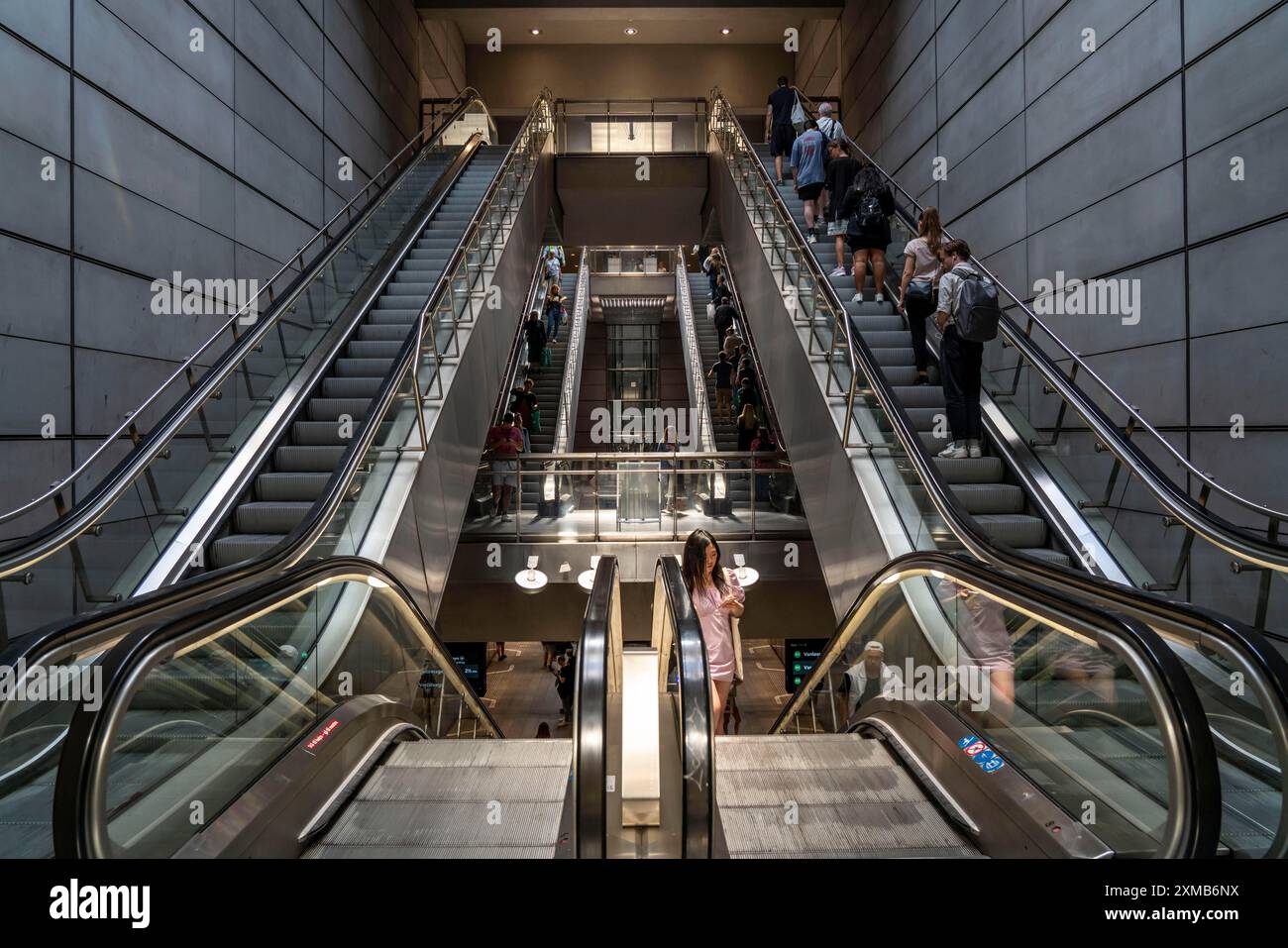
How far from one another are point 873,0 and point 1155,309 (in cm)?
1025

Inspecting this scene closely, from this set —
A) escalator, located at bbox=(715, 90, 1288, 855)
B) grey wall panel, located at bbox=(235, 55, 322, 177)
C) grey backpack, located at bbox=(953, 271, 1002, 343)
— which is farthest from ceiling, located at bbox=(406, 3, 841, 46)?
grey backpack, located at bbox=(953, 271, 1002, 343)

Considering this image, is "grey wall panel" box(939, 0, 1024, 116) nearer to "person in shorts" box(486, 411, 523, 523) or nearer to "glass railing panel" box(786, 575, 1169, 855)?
"glass railing panel" box(786, 575, 1169, 855)

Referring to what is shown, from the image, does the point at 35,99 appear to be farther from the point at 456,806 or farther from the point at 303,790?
the point at 456,806

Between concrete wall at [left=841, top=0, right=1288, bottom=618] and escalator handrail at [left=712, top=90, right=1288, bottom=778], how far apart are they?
124 cm

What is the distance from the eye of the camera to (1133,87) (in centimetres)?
579

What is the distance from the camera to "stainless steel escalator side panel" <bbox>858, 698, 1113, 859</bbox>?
7.64 feet

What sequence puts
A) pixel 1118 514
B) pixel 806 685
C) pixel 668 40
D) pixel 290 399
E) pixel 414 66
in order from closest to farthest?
pixel 1118 514
pixel 806 685
pixel 290 399
pixel 414 66
pixel 668 40

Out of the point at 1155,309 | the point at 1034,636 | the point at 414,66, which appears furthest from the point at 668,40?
the point at 1034,636

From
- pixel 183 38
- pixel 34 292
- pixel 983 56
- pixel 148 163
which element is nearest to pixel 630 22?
pixel 983 56

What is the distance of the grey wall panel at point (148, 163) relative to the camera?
5664 mm

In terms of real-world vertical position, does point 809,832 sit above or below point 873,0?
below

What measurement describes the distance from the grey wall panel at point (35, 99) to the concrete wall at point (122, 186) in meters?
0.01
